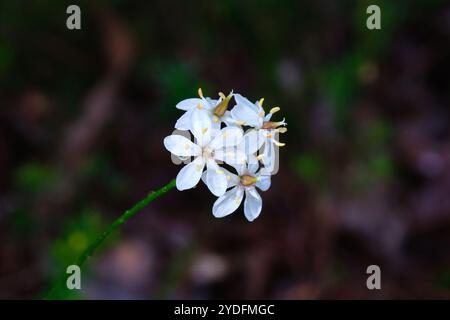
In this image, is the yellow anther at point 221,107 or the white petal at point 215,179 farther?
the yellow anther at point 221,107

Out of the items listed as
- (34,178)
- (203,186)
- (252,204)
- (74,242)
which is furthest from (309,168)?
(252,204)

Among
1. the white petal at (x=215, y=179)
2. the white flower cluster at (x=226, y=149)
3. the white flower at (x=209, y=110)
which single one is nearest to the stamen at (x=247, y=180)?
the white flower cluster at (x=226, y=149)

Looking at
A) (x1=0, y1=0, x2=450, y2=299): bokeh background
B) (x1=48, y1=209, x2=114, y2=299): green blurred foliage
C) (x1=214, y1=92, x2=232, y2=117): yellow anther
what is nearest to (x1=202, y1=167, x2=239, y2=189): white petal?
(x1=214, y1=92, x2=232, y2=117): yellow anther

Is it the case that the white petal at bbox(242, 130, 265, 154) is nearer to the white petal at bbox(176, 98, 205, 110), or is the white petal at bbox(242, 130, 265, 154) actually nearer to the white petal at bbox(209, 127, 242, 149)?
the white petal at bbox(209, 127, 242, 149)

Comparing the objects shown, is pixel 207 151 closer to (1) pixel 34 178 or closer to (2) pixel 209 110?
(2) pixel 209 110

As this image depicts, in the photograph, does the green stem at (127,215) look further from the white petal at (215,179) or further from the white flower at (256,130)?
the white flower at (256,130)

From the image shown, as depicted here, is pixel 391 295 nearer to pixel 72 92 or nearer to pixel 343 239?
pixel 343 239
